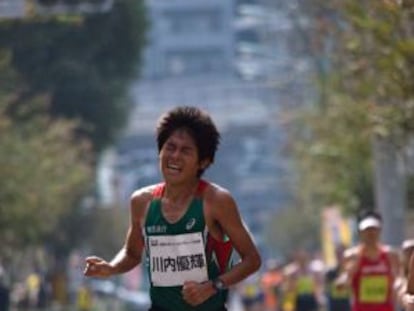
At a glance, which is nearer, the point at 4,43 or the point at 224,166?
the point at 4,43

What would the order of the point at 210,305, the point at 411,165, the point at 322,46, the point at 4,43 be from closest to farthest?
1. the point at 210,305
2. the point at 411,165
3. the point at 322,46
4. the point at 4,43

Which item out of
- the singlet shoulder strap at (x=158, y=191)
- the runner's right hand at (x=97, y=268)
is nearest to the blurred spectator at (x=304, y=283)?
the singlet shoulder strap at (x=158, y=191)

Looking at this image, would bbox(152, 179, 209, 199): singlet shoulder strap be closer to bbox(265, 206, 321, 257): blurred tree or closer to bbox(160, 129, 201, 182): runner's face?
bbox(160, 129, 201, 182): runner's face

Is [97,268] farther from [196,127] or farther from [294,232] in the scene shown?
[294,232]

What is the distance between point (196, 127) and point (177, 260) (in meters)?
0.74

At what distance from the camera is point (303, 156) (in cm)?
4619

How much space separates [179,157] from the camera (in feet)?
40.8

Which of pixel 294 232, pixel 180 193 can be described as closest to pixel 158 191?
pixel 180 193

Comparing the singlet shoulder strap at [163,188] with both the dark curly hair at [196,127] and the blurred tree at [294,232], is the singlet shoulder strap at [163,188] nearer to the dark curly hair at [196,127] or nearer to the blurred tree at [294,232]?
the dark curly hair at [196,127]

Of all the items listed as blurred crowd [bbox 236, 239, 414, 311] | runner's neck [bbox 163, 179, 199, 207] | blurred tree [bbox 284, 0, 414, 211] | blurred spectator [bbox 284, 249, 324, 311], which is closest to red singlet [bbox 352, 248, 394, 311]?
blurred crowd [bbox 236, 239, 414, 311]

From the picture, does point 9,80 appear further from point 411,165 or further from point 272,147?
point 272,147

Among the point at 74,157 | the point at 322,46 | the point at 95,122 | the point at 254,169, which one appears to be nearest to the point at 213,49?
the point at 254,169

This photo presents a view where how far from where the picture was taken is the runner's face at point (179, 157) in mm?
12438

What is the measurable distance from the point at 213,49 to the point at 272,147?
2981 centimetres
